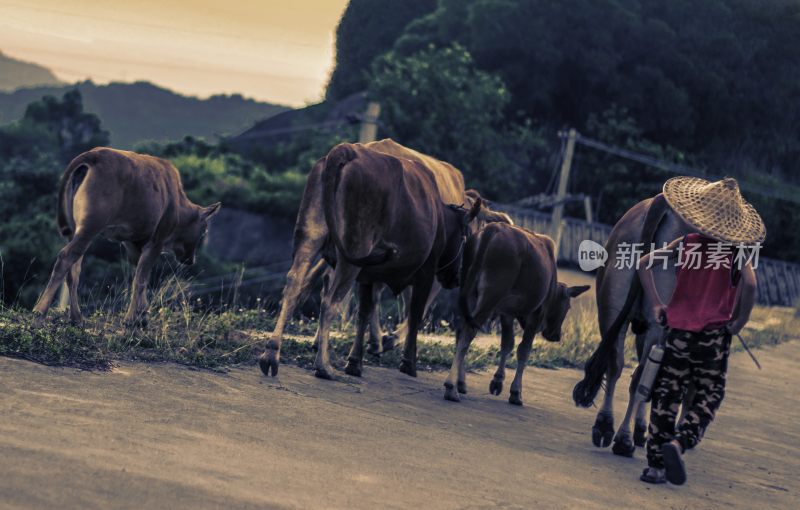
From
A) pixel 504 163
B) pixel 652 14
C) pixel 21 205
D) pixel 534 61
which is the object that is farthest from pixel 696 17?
pixel 21 205

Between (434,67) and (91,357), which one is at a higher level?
(434,67)

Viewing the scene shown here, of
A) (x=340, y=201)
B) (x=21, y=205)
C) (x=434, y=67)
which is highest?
(x=434, y=67)

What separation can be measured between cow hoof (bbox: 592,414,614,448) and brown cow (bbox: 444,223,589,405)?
139cm

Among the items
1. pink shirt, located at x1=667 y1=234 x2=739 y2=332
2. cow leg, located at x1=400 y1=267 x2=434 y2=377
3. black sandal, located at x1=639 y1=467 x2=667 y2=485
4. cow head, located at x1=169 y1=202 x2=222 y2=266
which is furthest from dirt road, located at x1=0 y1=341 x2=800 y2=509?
cow head, located at x1=169 y1=202 x2=222 y2=266

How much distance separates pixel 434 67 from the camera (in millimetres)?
44188

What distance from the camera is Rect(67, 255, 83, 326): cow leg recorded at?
9797 mm

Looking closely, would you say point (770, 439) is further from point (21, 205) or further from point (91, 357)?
point (21, 205)

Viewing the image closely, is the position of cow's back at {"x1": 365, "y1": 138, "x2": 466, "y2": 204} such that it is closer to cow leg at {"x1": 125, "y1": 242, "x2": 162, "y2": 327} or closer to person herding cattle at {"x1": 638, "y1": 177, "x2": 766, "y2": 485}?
cow leg at {"x1": 125, "y1": 242, "x2": 162, "y2": 327}

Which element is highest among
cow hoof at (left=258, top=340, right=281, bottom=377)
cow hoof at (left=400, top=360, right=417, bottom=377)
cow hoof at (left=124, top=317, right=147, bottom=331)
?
cow hoof at (left=258, top=340, right=281, bottom=377)

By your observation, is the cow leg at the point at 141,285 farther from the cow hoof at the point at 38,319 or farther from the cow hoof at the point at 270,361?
the cow hoof at the point at 270,361

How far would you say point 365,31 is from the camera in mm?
64812

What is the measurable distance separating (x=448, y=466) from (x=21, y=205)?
30.9 m

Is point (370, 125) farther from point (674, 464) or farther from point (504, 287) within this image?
point (674, 464)

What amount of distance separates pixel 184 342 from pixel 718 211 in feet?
14.0
